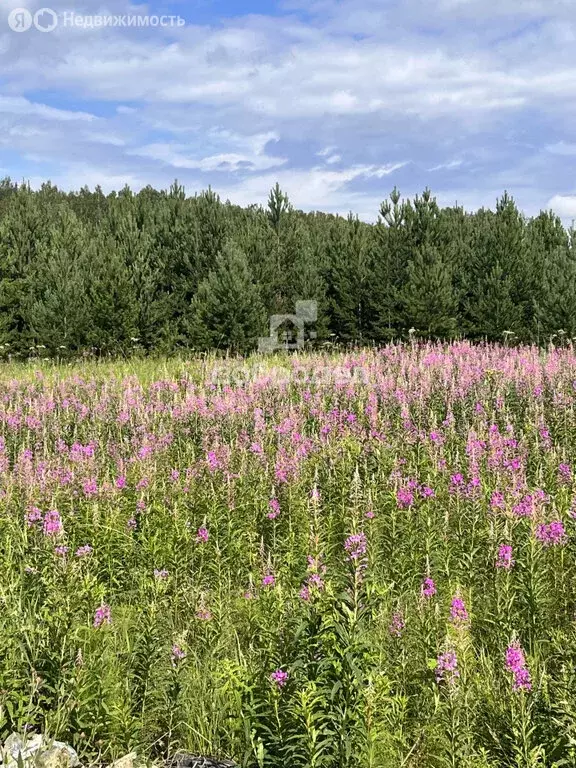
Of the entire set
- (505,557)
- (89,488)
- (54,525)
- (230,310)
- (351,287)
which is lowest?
(505,557)

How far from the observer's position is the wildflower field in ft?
9.40

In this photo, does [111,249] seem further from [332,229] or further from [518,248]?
[518,248]

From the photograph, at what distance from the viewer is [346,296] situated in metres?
24.0

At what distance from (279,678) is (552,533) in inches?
95.8

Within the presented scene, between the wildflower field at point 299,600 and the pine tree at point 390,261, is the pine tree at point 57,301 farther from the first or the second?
the wildflower field at point 299,600

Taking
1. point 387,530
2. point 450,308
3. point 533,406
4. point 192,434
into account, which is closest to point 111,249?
point 450,308

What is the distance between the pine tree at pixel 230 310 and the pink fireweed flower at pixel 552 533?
17.4m

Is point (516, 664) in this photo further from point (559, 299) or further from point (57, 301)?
point (57, 301)

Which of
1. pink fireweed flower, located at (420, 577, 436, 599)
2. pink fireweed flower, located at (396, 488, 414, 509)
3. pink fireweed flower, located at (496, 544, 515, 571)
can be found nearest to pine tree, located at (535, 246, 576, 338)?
pink fireweed flower, located at (396, 488, 414, 509)

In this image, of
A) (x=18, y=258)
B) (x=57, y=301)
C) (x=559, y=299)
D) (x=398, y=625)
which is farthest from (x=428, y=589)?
(x=18, y=258)

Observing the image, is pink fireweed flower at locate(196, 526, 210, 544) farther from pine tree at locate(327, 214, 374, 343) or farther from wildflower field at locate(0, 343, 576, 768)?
pine tree at locate(327, 214, 374, 343)

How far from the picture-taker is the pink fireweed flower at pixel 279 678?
9.55 ft

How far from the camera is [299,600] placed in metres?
3.63

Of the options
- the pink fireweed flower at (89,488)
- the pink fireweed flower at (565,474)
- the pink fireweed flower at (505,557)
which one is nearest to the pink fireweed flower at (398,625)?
the pink fireweed flower at (505,557)
